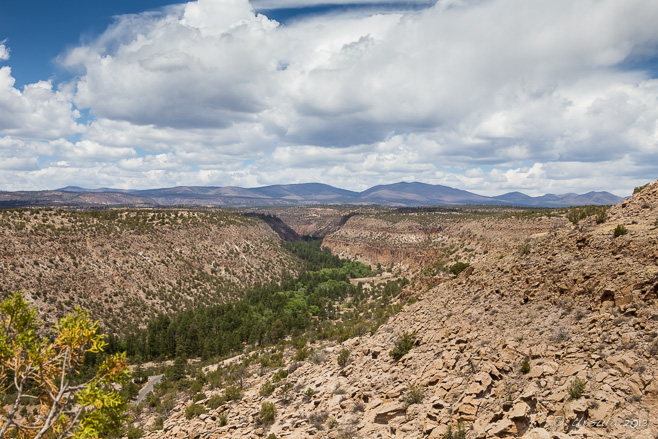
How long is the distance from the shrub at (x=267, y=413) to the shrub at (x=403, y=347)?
7.81m

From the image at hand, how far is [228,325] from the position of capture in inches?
2547

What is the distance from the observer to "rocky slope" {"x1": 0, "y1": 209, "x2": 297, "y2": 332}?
6153cm

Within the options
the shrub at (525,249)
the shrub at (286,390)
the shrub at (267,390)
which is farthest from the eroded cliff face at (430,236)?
the shrub at (267,390)

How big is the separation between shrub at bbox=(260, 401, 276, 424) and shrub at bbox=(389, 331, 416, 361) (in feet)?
25.6

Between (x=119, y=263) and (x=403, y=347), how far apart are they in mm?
77687

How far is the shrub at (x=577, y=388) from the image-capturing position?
416 inches

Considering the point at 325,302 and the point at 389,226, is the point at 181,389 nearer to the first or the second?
the point at 325,302

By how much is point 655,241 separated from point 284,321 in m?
56.4

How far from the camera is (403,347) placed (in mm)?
20641

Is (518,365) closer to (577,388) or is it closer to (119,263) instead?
(577,388)

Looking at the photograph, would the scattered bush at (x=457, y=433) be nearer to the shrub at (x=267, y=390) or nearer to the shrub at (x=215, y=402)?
the shrub at (x=267, y=390)

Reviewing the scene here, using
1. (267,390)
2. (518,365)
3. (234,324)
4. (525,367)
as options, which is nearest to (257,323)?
(234,324)

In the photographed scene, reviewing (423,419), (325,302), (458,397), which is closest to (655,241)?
(458,397)

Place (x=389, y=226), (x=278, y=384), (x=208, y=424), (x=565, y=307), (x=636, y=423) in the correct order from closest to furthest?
(x=636, y=423) < (x=565, y=307) < (x=208, y=424) < (x=278, y=384) < (x=389, y=226)
